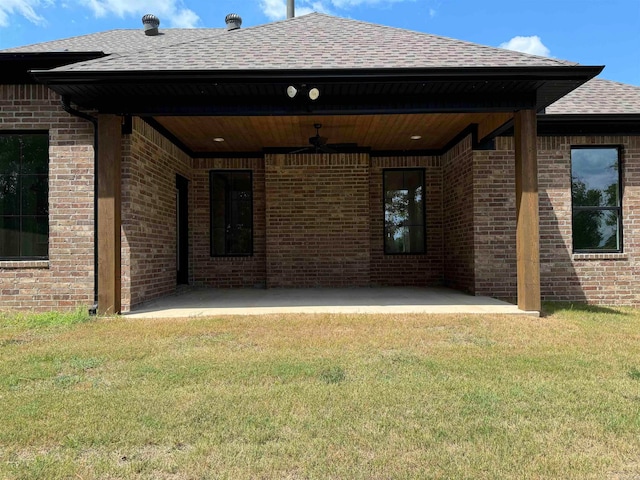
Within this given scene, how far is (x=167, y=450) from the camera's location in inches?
90.7

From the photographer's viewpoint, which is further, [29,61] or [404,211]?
[404,211]

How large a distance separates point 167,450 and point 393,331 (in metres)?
3.19

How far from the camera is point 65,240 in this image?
6.53 metres

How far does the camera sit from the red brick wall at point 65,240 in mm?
6527

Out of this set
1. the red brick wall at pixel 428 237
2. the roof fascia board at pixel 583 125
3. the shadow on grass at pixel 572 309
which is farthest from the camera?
the red brick wall at pixel 428 237

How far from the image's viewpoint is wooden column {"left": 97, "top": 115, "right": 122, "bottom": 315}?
6.02 m

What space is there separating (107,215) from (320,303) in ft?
11.2

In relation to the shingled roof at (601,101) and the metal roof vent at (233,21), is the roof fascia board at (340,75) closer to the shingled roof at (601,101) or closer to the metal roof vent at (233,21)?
the shingled roof at (601,101)

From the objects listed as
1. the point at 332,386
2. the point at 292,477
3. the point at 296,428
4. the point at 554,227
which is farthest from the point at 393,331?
the point at 554,227

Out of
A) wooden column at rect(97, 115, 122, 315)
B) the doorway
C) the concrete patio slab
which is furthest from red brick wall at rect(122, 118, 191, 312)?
the doorway

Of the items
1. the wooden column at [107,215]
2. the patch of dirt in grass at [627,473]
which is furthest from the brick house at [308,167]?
the patch of dirt in grass at [627,473]

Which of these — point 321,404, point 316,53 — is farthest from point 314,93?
point 321,404

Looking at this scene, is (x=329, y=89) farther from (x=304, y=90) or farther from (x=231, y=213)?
(x=231, y=213)

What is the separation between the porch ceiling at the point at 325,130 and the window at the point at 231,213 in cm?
67
